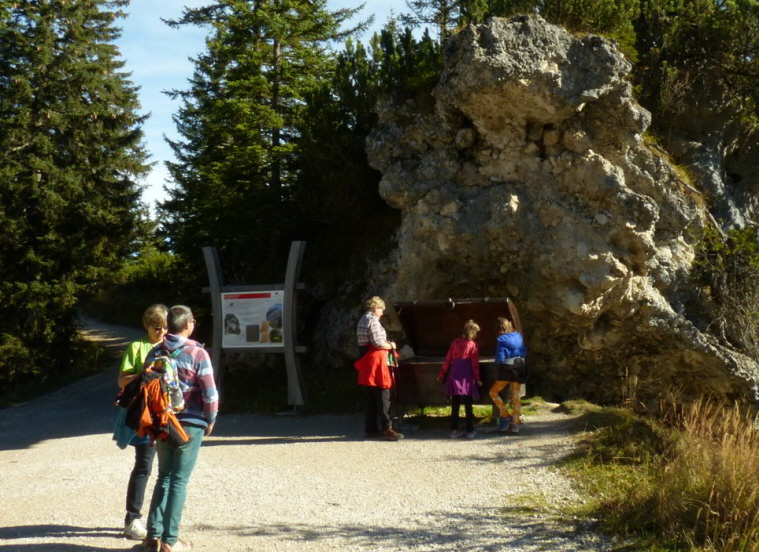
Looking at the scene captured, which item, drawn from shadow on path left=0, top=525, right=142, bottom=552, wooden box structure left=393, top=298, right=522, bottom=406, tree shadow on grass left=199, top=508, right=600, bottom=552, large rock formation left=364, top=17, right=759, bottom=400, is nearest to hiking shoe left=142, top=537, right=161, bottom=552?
shadow on path left=0, top=525, right=142, bottom=552

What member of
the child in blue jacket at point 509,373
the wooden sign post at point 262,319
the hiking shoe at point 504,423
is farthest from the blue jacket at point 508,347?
the wooden sign post at point 262,319

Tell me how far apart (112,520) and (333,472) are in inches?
99.0

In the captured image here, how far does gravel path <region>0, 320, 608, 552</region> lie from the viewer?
227 inches

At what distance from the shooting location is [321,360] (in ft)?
47.5

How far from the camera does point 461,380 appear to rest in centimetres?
977

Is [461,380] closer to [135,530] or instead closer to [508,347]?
[508,347]

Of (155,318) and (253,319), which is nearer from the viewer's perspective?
(155,318)

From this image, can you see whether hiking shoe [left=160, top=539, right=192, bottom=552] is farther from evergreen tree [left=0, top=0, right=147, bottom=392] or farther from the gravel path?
evergreen tree [left=0, top=0, right=147, bottom=392]

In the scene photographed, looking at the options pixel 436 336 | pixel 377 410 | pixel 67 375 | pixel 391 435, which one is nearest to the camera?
pixel 391 435

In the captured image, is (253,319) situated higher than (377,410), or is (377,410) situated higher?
(253,319)

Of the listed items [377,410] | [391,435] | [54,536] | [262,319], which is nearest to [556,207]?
[377,410]

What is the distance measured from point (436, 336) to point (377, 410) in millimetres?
2411

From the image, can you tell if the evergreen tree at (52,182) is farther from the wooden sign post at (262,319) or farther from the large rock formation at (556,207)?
the large rock formation at (556,207)

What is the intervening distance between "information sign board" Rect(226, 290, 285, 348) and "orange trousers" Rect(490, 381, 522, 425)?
13.2ft
